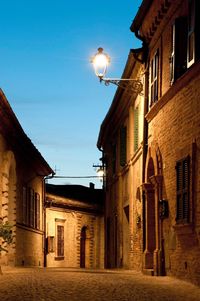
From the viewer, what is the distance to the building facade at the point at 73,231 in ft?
127

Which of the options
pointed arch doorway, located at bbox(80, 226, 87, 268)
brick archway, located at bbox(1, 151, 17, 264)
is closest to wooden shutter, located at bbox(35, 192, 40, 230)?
brick archway, located at bbox(1, 151, 17, 264)

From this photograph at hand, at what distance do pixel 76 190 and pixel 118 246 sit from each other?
23.8 meters

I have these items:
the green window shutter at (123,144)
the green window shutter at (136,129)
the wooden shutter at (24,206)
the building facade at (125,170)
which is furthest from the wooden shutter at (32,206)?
the green window shutter at (136,129)

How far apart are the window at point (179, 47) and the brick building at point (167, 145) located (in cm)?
2

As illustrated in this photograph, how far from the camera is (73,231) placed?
41281 millimetres

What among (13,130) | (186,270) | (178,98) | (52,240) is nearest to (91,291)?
(186,270)

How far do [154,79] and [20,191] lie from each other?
10.7 m

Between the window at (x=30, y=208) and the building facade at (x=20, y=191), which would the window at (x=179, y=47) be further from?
the window at (x=30, y=208)

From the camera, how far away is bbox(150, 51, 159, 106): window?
18005 millimetres

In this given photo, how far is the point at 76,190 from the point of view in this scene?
2013 inches

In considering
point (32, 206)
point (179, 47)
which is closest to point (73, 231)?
point (32, 206)

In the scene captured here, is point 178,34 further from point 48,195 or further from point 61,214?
point 61,214

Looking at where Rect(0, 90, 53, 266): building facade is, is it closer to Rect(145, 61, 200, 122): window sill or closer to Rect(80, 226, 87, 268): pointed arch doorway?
Rect(145, 61, 200, 122): window sill

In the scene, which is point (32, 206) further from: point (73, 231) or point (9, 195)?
point (73, 231)
